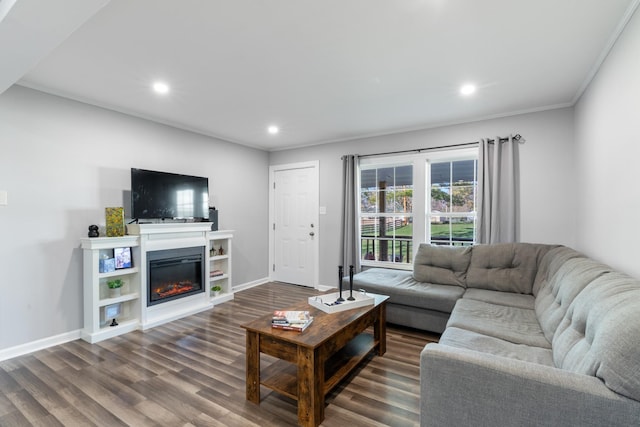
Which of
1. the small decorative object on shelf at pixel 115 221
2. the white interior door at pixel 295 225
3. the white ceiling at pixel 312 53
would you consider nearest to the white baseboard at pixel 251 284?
the white interior door at pixel 295 225

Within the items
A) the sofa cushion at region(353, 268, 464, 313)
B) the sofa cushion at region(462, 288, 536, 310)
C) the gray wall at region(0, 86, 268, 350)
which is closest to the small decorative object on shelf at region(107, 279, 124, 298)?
the gray wall at region(0, 86, 268, 350)

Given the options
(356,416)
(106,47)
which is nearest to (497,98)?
(356,416)

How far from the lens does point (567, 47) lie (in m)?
2.17

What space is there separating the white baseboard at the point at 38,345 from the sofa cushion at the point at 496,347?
3547mm

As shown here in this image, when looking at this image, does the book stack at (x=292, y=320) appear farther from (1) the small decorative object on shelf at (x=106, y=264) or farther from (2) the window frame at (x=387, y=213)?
(2) the window frame at (x=387, y=213)

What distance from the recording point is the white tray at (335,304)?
2369 millimetres

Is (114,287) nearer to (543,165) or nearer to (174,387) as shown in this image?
(174,387)

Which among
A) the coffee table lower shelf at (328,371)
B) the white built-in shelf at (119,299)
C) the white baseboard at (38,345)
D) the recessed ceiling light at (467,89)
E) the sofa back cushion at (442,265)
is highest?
the recessed ceiling light at (467,89)

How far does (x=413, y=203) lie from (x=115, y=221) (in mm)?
3701

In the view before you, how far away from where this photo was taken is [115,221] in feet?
10.7

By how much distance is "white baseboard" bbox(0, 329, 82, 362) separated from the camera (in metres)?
2.65

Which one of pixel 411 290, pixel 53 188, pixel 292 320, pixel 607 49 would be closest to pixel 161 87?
pixel 53 188

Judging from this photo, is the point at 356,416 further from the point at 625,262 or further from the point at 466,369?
the point at 625,262

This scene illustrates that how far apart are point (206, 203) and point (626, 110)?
427 cm
